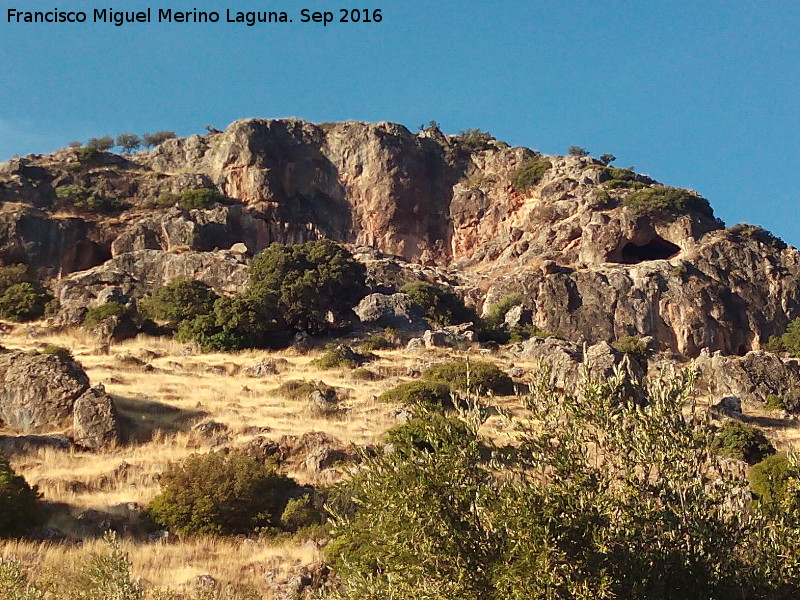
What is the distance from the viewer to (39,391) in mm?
22750

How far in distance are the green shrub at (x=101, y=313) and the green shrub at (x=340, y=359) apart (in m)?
10.4

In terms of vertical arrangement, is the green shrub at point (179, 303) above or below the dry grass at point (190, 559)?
above

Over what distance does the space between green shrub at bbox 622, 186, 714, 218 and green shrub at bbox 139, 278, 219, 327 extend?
34.8m

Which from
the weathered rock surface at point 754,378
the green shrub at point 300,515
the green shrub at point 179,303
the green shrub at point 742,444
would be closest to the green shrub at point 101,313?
the green shrub at point 179,303

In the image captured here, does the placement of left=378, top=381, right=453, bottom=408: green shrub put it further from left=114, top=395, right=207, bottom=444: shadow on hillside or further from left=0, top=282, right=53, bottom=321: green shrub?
left=0, top=282, right=53, bottom=321: green shrub

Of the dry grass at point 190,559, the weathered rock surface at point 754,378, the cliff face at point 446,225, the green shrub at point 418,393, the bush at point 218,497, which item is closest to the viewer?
the dry grass at point 190,559

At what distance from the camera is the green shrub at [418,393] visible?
25.7m

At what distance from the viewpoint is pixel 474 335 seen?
41781 mm

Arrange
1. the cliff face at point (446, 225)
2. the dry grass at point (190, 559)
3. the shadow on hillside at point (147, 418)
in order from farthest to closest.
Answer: the cliff face at point (446, 225)
the shadow on hillside at point (147, 418)
the dry grass at point (190, 559)

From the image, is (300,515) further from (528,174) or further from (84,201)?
(528,174)

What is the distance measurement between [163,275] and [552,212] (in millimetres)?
31324

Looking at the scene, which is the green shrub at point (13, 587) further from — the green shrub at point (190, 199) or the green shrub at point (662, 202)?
the green shrub at point (662, 202)

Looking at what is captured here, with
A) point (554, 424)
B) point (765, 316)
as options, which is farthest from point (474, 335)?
point (554, 424)

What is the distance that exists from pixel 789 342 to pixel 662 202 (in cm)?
1536
